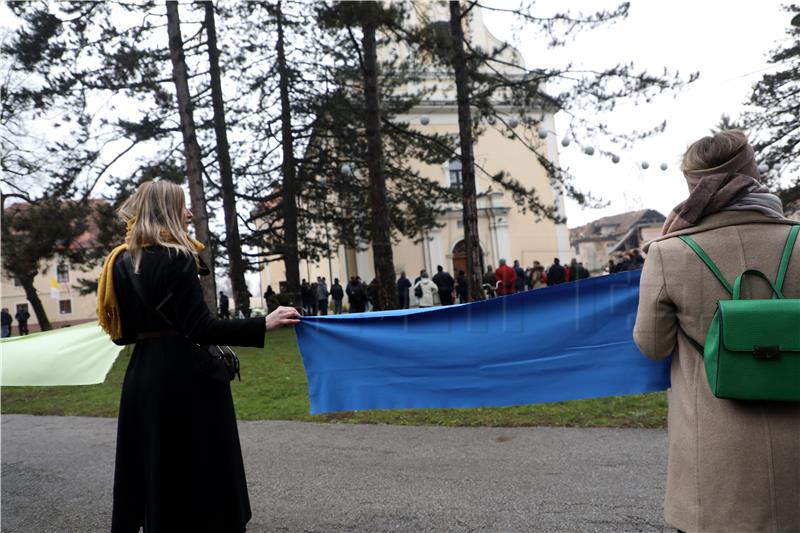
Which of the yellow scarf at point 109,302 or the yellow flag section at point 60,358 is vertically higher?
the yellow scarf at point 109,302

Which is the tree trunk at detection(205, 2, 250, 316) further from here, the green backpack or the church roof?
the church roof

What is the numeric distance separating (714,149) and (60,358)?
16.3 feet

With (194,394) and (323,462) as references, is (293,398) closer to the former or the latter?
(323,462)

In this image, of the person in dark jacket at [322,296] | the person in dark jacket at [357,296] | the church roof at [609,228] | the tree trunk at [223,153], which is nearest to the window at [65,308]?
the person in dark jacket at [322,296]

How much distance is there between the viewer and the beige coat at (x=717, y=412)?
212 cm

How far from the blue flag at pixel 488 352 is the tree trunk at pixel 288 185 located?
16.0 m

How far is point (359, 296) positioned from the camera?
23.5m

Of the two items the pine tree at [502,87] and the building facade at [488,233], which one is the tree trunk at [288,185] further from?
the building facade at [488,233]

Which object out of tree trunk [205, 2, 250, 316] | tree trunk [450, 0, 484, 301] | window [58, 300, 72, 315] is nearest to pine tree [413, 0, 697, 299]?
tree trunk [450, 0, 484, 301]

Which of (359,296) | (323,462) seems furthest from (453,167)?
(323,462)

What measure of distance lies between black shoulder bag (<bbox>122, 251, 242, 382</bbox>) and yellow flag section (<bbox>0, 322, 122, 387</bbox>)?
2618mm

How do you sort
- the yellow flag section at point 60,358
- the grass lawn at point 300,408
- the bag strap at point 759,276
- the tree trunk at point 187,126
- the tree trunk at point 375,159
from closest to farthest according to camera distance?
the bag strap at point 759,276, the yellow flag section at point 60,358, the grass lawn at point 300,408, the tree trunk at point 187,126, the tree trunk at point 375,159

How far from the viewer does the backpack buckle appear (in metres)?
2.05

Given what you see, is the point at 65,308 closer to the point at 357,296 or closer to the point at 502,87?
the point at 357,296
